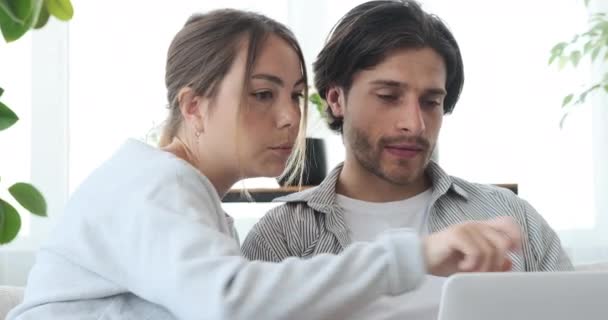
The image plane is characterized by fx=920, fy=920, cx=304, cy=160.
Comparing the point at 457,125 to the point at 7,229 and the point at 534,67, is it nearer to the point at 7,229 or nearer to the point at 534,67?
the point at 534,67

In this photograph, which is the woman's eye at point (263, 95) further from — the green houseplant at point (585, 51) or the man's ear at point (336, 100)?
the green houseplant at point (585, 51)

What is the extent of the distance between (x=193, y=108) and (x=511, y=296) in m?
0.68

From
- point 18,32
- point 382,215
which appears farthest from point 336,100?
point 18,32

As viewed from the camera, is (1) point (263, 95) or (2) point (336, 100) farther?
(2) point (336, 100)

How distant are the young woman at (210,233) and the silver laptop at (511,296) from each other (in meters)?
0.12

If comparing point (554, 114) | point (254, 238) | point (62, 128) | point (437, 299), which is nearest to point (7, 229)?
point (254, 238)

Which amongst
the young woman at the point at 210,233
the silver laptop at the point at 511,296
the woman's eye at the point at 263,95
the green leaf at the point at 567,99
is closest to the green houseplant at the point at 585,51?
the green leaf at the point at 567,99

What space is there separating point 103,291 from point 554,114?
3.08 meters

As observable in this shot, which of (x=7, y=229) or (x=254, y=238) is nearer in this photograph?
(x=7, y=229)

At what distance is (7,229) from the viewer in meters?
1.47

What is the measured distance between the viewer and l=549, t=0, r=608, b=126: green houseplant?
139 inches

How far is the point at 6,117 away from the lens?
1.46 m

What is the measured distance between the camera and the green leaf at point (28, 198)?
4.98 feet

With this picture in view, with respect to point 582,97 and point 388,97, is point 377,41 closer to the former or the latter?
point 388,97
